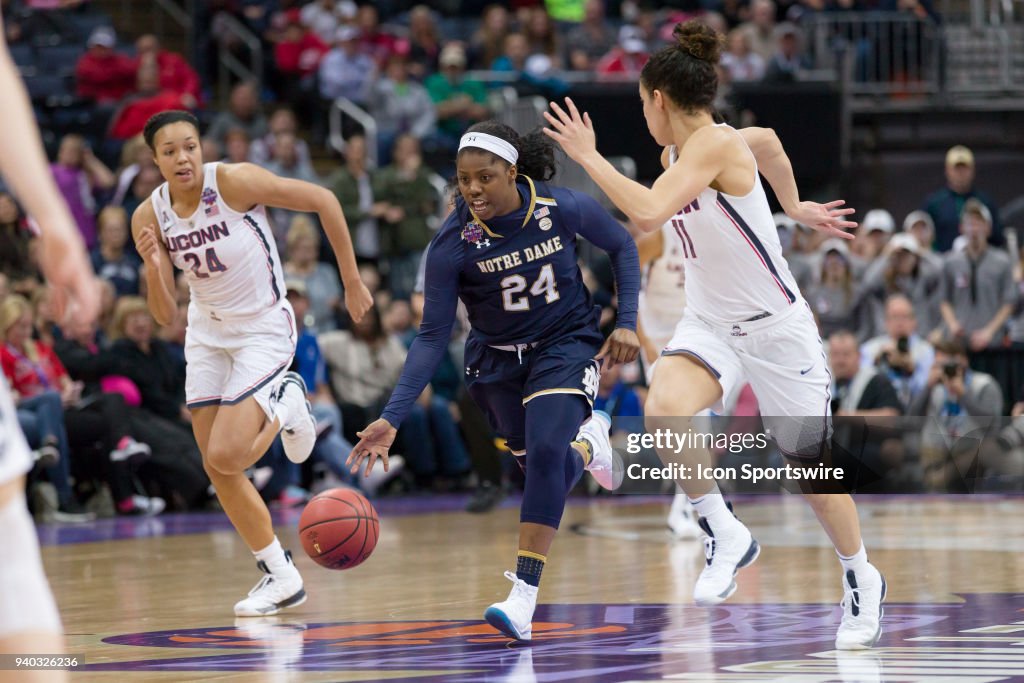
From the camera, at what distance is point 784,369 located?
6.27m

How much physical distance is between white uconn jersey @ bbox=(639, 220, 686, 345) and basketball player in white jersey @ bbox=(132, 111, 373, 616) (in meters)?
2.96

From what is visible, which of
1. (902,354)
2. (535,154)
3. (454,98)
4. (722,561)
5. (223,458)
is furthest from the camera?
(454,98)

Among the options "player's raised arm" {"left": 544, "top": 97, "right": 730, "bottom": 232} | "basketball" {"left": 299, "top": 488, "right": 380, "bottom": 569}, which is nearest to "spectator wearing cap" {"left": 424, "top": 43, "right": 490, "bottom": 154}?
"basketball" {"left": 299, "top": 488, "right": 380, "bottom": 569}

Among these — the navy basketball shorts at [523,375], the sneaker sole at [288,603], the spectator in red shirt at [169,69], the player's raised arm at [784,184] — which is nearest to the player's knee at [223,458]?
the sneaker sole at [288,603]

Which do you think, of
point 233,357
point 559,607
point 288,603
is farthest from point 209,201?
point 559,607

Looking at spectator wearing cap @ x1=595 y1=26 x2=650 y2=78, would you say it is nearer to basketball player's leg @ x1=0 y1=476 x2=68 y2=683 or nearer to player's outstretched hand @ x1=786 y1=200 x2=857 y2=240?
player's outstretched hand @ x1=786 y1=200 x2=857 y2=240

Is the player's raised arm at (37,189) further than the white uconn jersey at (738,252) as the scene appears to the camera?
No

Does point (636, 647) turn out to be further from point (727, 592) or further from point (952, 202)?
point (952, 202)

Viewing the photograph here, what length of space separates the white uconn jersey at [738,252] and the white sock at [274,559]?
231 cm

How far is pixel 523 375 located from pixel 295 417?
163cm

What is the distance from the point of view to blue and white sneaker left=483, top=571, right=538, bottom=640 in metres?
5.74

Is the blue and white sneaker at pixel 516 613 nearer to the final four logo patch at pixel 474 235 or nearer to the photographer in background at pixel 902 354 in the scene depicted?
the final four logo patch at pixel 474 235

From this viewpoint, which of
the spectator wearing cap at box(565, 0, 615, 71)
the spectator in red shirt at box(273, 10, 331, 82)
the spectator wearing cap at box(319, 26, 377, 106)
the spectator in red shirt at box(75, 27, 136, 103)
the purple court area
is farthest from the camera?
the spectator wearing cap at box(565, 0, 615, 71)

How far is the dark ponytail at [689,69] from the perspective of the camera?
635 centimetres
